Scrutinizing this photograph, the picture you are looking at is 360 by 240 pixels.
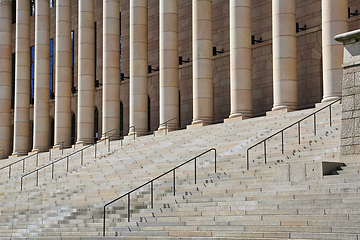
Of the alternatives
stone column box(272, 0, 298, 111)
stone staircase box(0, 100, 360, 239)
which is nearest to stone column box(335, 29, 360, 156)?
stone staircase box(0, 100, 360, 239)

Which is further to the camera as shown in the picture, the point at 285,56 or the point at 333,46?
the point at 285,56

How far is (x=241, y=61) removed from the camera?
1446 inches

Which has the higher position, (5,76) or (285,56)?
(5,76)

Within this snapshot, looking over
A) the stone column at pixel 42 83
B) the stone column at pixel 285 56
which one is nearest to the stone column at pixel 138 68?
the stone column at pixel 42 83

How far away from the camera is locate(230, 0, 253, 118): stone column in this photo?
3662 cm

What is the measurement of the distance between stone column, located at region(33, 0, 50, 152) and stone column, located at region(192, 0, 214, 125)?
18133 mm

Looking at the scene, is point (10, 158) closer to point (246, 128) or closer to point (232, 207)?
point (246, 128)

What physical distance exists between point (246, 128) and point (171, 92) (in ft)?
34.6

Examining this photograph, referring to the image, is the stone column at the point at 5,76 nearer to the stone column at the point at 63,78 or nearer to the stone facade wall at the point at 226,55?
the stone facade wall at the point at 226,55

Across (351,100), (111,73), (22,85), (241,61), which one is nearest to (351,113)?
(351,100)

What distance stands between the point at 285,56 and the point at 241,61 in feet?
10.4

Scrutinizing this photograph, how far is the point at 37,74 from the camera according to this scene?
53406mm

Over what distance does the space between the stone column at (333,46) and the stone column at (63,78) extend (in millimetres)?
24675

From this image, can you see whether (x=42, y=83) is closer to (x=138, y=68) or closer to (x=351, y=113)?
(x=138, y=68)
